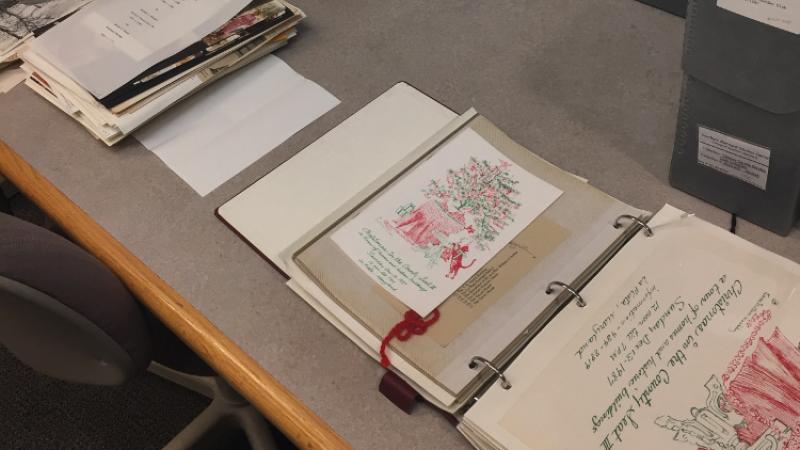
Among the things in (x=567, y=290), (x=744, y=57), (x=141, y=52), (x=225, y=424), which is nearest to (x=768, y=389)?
(x=567, y=290)

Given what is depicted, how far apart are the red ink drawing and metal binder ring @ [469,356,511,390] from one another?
13 centimetres

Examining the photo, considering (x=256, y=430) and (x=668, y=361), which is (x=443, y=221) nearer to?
(x=668, y=361)

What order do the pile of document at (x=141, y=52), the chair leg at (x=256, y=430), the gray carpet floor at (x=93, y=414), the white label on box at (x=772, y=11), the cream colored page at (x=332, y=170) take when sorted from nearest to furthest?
the white label on box at (x=772, y=11), the cream colored page at (x=332, y=170), the pile of document at (x=141, y=52), the chair leg at (x=256, y=430), the gray carpet floor at (x=93, y=414)

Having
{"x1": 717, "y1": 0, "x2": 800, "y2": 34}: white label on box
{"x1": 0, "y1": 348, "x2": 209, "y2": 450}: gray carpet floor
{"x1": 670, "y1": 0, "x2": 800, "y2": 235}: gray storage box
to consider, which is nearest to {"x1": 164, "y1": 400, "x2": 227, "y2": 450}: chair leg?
{"x1": 0, "y1": 348, "x2": 209, "y2": 450}: gray carpet floor

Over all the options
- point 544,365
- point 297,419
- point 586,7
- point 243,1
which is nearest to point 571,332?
point 544,365

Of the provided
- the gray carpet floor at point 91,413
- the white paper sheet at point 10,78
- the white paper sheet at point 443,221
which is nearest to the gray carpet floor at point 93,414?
the gray carpet floor at point 91,413

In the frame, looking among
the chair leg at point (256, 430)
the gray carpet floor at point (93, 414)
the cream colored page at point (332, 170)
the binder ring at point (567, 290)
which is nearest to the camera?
the binder ring at point (567, 290)

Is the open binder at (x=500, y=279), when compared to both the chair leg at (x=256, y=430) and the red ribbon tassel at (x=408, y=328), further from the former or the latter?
the chair leg at (x=256, y=430)

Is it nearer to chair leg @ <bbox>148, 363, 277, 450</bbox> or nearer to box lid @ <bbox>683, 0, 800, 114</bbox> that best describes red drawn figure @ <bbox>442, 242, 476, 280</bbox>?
box lid @ <bbox>683, 0, 800, 114</bbox>

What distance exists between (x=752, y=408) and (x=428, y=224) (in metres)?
0.35

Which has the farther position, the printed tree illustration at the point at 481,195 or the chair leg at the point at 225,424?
the chair leg at the point at 225,424

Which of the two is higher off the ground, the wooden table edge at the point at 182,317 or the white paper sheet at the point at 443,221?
the white paper sheet at the point at 443,221

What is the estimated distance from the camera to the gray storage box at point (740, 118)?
650 millimetres

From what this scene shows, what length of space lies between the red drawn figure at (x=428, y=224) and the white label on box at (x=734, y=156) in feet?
0.86
